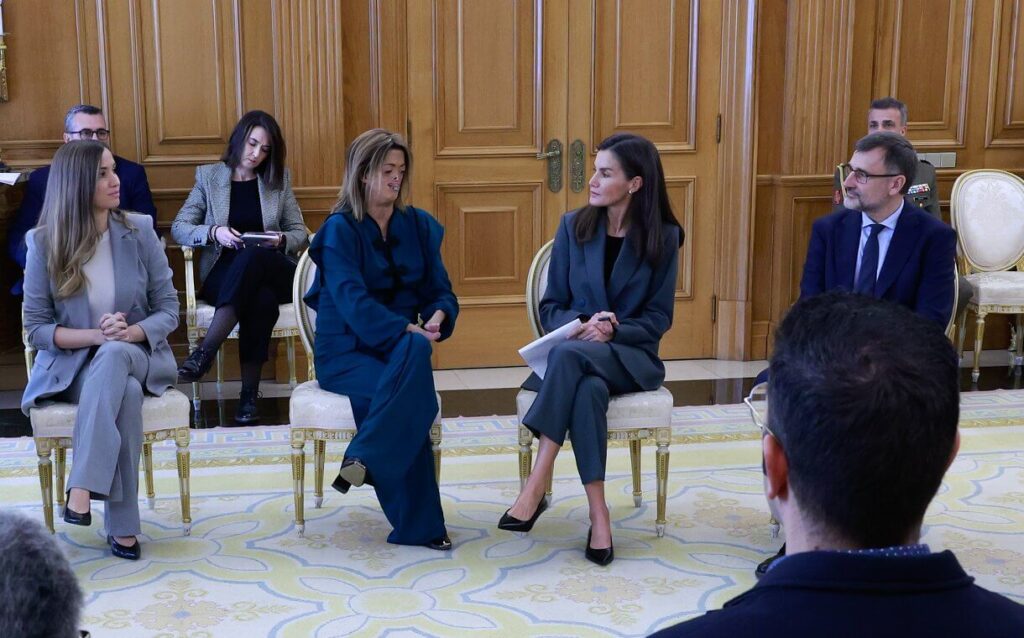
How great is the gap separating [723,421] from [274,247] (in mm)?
2213

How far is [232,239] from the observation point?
5480mm

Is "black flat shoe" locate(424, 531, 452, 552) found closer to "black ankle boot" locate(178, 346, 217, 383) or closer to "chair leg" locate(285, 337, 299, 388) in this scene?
"black ankle boot" locate(178, 346, 217, 383)

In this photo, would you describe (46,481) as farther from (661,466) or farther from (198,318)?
(661,466)

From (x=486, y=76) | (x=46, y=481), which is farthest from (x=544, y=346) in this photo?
(x=486, y=76)

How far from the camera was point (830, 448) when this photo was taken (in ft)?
3.80

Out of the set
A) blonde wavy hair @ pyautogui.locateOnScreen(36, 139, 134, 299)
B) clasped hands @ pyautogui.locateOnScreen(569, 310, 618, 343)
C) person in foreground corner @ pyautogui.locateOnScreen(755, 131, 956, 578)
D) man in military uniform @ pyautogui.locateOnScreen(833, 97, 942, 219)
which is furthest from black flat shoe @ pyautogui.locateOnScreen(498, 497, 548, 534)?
man in military uniform @ pyautogui.locateOnScreen(833, 97, 942, 219)

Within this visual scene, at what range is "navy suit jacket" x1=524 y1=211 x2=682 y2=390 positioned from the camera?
13.0ft

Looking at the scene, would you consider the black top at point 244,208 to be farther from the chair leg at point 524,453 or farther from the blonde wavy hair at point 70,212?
the chair leg at point 524,453

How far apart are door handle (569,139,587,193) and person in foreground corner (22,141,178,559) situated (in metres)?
2.83

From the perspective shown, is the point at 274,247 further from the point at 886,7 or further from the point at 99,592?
the point at 886,7

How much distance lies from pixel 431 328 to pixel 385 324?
0.20 metres

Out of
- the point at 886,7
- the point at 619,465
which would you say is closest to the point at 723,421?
the point at 619,465

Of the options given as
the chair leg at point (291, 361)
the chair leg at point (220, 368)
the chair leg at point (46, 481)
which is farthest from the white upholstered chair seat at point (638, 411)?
the chair leg at point (220, 368)

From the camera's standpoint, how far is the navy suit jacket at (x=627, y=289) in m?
3.97
